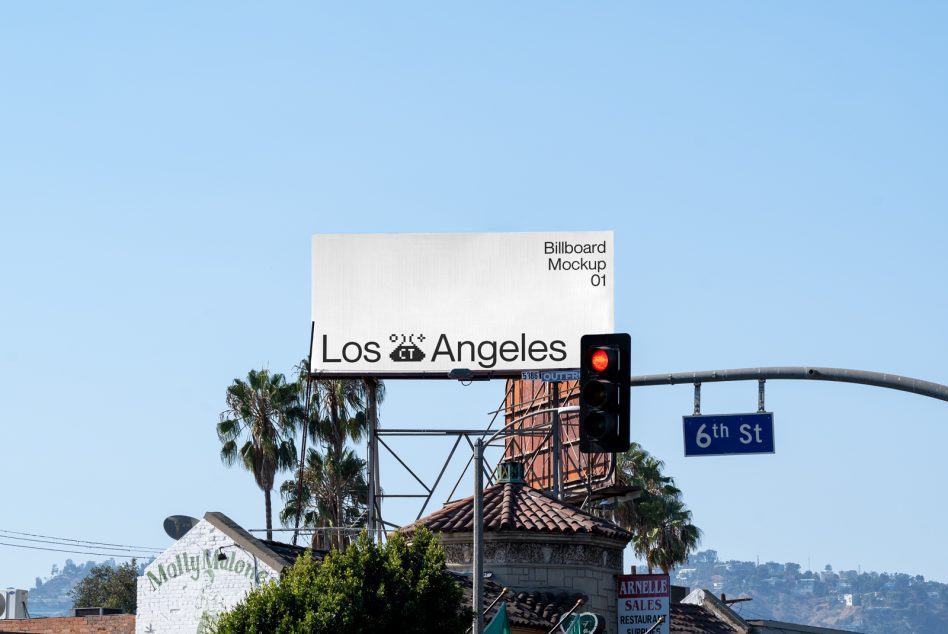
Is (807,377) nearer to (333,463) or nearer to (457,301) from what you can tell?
(457,301)

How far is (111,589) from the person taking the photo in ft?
367

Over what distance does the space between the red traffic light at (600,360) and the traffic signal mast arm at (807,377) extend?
0.62 meters

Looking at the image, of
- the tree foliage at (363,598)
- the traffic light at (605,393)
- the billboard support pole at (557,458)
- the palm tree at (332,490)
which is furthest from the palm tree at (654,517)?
the traffic light at (605,393)

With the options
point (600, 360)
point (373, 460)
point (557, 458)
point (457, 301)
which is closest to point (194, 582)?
point (373, 460)

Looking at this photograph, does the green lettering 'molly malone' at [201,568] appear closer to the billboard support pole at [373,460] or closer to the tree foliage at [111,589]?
the billboard support pole at [373,460]

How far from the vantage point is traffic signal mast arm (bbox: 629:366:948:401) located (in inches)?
763

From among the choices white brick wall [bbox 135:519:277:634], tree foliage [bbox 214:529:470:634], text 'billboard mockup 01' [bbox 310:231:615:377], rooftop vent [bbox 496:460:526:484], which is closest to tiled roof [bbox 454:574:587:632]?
rooftop vent [bbox 496:460:526:484]

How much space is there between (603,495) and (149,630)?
14502mm

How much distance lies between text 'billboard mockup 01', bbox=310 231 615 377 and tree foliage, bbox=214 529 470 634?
15.6 m

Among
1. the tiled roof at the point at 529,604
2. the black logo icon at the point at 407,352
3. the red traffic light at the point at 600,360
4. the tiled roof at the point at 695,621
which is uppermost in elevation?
the black logo icon at the point at 407,352

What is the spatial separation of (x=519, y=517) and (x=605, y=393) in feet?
70.7

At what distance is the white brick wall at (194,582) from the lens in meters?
38.1

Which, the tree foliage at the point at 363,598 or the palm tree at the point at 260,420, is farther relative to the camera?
the palm tree at the point at 260,420

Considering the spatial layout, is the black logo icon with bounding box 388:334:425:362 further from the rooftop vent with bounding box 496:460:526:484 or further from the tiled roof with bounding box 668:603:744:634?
the tiled roof with bounding box 668:603:744:634
